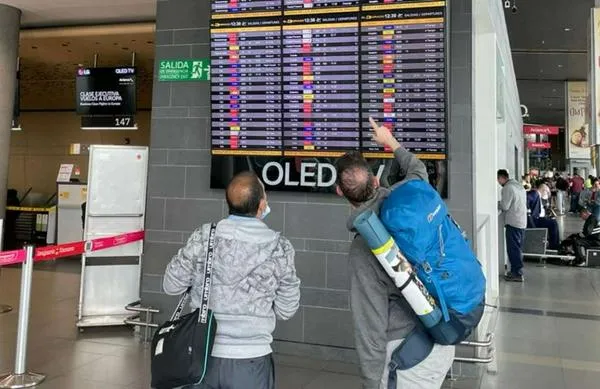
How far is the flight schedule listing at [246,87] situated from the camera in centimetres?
448

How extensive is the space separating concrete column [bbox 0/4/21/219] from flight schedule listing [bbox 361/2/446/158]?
19.9 ft

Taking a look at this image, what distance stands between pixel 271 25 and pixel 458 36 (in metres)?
1.55

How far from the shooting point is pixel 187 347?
77.6 inches

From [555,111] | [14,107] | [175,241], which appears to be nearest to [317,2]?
[175,241]

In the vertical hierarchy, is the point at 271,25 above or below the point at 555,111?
below

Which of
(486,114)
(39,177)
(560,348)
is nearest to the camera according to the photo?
(560,348)

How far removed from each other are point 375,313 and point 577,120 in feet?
82.1

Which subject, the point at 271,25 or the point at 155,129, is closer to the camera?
the point at 271,25

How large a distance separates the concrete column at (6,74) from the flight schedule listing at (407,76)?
6.07 meters

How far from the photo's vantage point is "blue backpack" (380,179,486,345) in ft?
5.93

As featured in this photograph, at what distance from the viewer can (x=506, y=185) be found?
8.50m

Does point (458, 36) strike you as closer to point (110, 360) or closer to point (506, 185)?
point (110, 360)

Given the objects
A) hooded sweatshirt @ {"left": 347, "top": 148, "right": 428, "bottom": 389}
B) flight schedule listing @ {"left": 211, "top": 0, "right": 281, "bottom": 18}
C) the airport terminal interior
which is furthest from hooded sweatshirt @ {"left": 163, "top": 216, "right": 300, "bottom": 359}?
flight schedule listing @ {"left": 211, "top": 0, "right": 281, "bottom": 18}

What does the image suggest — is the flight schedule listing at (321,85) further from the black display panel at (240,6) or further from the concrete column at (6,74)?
the concrete column at (6,74)
